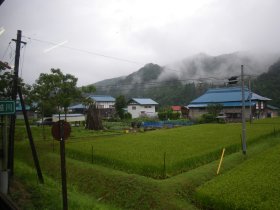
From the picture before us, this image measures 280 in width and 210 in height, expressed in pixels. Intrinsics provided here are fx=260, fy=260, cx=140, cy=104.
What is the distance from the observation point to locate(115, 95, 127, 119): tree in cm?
6152

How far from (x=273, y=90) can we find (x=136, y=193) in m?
74.1

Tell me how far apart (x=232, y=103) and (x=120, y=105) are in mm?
25910

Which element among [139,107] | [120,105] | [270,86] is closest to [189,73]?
[120,105]

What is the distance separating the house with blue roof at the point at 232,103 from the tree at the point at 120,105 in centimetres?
1723

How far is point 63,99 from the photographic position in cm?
3638

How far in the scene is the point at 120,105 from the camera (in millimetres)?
62469

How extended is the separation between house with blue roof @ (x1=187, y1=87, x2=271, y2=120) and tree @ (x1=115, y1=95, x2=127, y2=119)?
678 inches

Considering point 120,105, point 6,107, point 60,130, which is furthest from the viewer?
point 120,105

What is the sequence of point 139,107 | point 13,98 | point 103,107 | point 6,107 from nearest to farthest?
point 6,107 < point 13,98 < point 139,107 < point 103,107

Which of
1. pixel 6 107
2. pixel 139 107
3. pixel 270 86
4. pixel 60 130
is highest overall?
pixel 270 86

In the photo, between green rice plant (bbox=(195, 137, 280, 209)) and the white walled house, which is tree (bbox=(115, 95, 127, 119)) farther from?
green rice plant (bbox=(195, 137, 280, 209))

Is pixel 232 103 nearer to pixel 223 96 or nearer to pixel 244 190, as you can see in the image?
pixel 223 96

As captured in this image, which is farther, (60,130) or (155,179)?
(155,179)

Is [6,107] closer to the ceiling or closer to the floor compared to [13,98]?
closer to the floor
